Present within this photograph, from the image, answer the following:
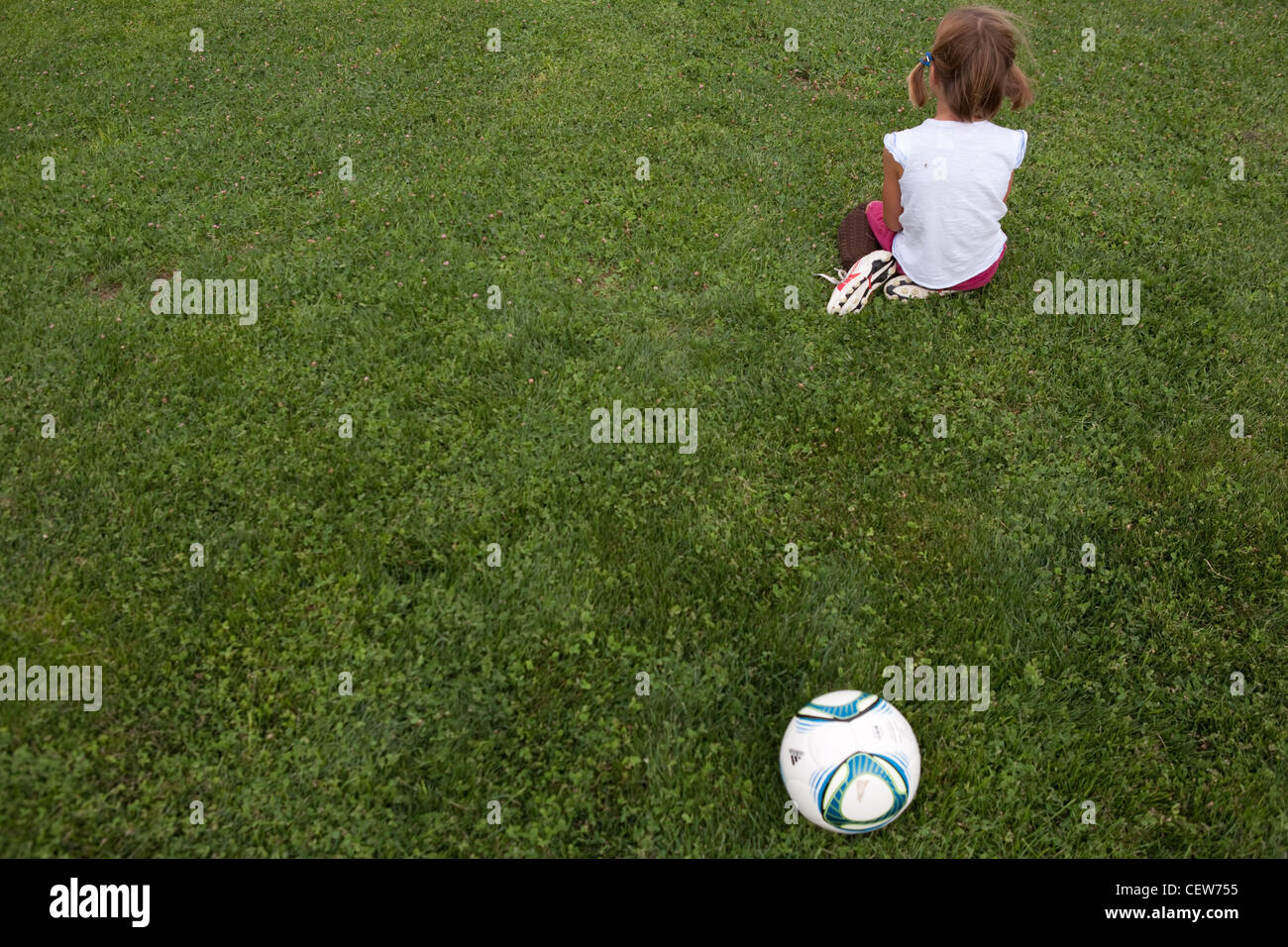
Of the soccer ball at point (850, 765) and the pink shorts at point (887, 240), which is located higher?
the pink shorts at point (887, 240)

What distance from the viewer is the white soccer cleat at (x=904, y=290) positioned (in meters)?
6.49

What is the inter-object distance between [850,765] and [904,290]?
4.02 m


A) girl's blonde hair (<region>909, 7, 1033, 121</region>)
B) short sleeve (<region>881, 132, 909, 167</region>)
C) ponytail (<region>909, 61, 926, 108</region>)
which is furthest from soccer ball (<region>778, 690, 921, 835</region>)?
ponytail (<region>909, 61, 926, 108</region>)

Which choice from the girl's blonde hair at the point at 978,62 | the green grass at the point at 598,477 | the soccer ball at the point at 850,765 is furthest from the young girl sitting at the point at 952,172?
the soccer ball at the point at 850,765

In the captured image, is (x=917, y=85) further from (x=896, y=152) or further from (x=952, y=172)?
(x=952, y=172)

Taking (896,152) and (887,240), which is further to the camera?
(887,240)

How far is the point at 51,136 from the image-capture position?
26.2ft

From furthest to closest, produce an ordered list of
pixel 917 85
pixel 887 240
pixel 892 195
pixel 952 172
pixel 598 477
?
1. pixel 887 240
2. pixel 892 195
3. pixel 917 85
4. pixel 952 172
5. pixel 598 477

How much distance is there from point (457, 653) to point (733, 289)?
12.0ft

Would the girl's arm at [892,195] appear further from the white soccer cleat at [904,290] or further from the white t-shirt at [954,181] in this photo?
the white soccer cleat at [904,290]

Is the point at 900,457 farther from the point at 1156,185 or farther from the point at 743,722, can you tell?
the point at 1156,185

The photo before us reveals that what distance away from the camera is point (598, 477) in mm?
5203

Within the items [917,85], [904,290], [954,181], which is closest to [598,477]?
[904,290]

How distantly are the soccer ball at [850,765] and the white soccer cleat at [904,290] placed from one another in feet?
11.9
